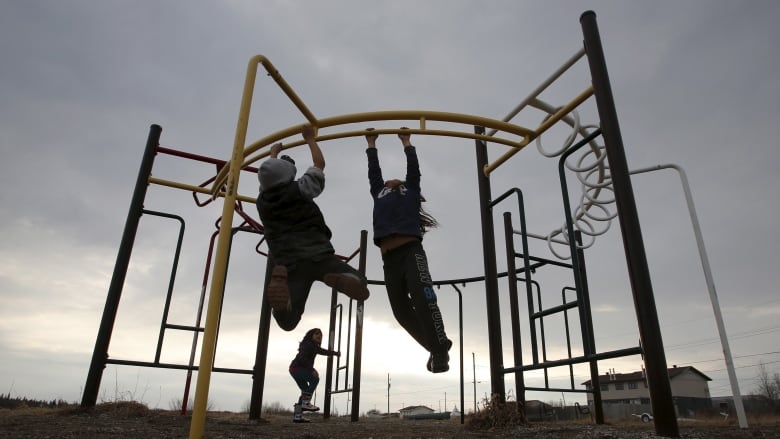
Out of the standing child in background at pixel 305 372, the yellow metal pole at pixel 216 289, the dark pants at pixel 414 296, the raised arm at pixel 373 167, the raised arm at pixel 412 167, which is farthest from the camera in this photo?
the standing child in background at pixel 305 372

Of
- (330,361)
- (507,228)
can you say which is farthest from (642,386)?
(507,228)

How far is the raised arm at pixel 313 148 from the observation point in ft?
10.2

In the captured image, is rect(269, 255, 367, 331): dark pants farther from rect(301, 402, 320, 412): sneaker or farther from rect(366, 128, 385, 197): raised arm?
rect(301, 402, 320, 412): sneaker

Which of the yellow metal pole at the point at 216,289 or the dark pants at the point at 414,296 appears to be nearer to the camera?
the yellow metal pole at the point at 216,289

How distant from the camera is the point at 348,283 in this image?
Answer: 2832mm

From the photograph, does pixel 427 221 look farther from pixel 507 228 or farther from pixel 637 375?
pixel 637 375

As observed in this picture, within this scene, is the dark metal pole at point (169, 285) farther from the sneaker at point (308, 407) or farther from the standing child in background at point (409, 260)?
the standing child in background at point (409, 260)

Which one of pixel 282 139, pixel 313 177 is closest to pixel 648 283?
pixel 313 177

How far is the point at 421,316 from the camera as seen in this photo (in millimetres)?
2959

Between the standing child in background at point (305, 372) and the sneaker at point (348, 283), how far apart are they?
200 cm

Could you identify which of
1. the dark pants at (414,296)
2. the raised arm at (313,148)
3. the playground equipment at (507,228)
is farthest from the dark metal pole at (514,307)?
the raised arm at (313,148)

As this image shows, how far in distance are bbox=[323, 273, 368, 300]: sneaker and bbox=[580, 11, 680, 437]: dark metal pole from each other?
1.49 meters

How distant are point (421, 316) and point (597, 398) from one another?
3216 millimetres

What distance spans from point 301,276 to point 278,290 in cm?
29
